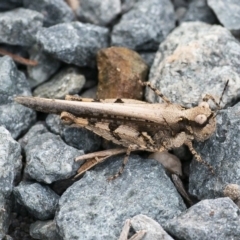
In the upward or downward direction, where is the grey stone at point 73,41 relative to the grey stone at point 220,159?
upward

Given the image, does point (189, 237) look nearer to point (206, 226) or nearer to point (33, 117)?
point (206, 226)

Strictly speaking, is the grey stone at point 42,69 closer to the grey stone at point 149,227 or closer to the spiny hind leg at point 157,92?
the spiny hind leg at point 157,92

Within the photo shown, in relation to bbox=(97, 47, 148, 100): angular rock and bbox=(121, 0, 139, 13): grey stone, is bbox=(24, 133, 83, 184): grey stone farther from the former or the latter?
bbox=(121, 0, 139, 13): grey stone

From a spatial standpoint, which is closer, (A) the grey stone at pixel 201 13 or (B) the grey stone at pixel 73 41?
(B) the grey stone at pixel 73 41

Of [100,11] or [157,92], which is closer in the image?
[157,92]

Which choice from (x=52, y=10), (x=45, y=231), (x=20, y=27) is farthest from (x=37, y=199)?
(x=52, y=10)

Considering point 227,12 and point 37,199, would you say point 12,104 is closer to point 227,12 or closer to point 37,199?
point 37,199

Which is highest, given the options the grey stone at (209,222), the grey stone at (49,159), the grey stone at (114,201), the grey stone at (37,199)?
the grey stone at (209,222)

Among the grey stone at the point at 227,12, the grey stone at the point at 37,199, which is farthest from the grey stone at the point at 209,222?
the grey stone at the point at 227,12
